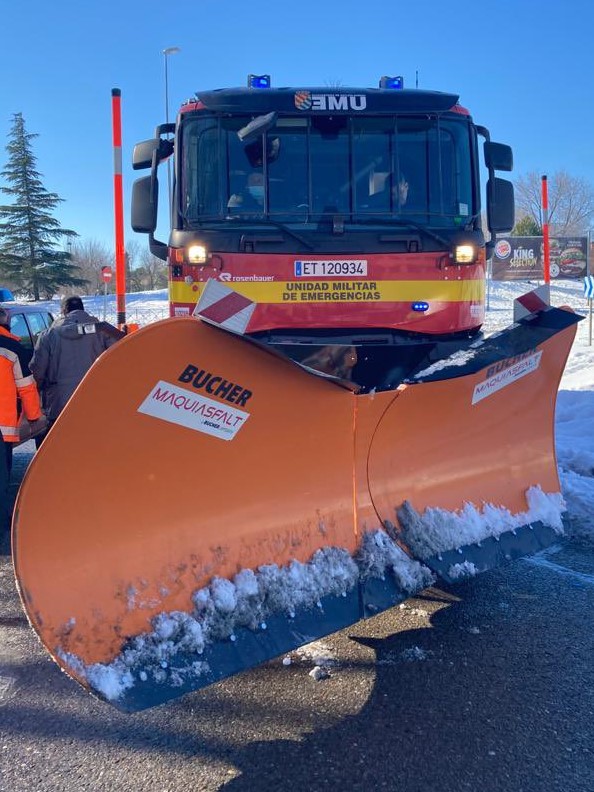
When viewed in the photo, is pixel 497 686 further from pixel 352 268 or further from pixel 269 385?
pixel 352 268

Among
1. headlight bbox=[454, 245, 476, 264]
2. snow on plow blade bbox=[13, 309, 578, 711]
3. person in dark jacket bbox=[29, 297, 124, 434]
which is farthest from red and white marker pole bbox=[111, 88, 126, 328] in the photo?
snow on plow blade bbox=[13, 309, 578, 711]

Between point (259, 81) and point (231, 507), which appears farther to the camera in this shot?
point (259, 81)

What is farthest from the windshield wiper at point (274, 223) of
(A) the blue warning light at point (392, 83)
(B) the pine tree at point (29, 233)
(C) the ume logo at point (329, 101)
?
(B) the pine tree at point (29, 233)

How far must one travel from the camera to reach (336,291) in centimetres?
492

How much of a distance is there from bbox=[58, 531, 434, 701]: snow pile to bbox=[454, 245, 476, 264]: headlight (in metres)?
2.58

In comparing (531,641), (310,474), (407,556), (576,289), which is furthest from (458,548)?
(576,289)

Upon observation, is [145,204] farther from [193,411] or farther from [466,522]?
[466,522]

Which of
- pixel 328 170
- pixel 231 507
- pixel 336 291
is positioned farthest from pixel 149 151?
pixel 231 507

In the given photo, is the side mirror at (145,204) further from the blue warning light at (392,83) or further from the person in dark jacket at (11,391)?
the blue warning light at (392,83)

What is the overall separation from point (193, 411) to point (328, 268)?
2.52 metres

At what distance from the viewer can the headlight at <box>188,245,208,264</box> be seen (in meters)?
4.88

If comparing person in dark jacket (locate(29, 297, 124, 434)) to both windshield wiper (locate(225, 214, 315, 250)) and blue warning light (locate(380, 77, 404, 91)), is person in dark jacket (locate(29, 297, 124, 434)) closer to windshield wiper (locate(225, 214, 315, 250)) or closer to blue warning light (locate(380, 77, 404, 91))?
windshield wiper (locate(225, 214, 315, 250))

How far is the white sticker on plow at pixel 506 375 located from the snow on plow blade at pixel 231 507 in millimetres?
12

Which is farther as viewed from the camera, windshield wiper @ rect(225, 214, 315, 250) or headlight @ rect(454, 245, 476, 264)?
headlight @ rect(454, 245, 476, 264)
